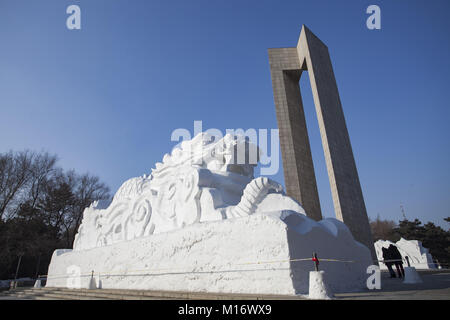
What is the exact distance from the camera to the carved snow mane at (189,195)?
15.7 feet

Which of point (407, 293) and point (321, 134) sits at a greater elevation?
point (321, 134)

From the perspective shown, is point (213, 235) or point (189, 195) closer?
point (213, 235)

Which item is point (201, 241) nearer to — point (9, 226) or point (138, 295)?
point (138, 295)

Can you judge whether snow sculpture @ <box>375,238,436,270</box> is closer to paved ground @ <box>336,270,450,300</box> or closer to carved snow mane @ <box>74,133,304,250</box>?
paved ground @ <box>336,270,450,300</box>

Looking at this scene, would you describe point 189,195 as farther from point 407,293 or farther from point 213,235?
point 407,293

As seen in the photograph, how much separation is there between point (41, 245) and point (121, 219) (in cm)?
932

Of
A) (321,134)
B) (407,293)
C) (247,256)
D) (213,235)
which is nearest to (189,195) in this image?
(213,235)

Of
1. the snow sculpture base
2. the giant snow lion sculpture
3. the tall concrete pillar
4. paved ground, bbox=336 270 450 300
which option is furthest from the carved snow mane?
the tall concrete pillar

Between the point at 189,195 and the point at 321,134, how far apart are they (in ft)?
21.0

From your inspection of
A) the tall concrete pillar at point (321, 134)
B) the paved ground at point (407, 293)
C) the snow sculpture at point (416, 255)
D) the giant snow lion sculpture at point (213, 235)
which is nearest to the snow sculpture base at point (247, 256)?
the giant snow lion sculpture at point (213, 235)

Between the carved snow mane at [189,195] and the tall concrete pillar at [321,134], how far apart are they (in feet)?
13.3

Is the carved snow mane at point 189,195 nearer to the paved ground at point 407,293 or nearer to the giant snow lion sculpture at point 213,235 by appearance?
the giant snow lion sculpture at point 213,235

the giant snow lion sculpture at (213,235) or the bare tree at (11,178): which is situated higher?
the bare tree at (11,178)

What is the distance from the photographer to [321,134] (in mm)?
10055
